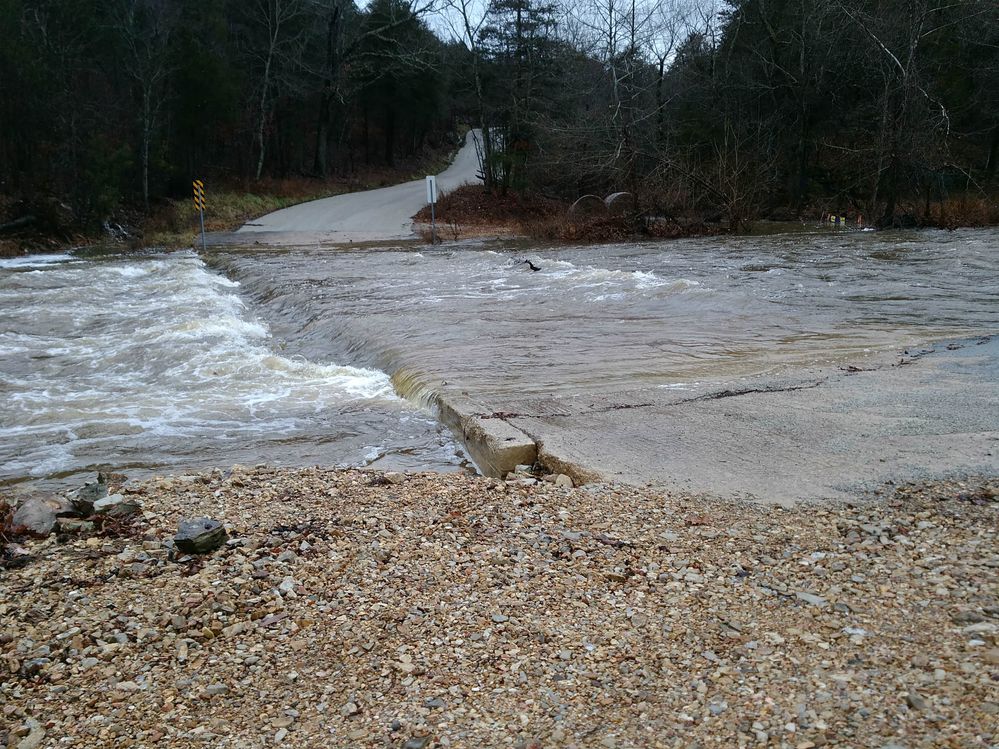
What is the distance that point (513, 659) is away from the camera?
3.27 m

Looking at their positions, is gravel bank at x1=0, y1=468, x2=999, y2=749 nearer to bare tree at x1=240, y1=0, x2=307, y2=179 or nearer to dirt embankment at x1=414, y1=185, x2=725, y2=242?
dirt embankment at x1=414, y1=185, x2=725, y2=242

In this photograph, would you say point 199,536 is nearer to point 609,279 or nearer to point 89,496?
point 89,496

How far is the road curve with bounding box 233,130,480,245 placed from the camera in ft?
104

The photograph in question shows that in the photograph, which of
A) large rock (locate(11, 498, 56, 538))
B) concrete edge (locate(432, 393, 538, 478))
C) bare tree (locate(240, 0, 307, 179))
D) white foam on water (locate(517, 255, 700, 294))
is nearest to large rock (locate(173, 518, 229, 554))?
large rock (locate(11, 498, 56, 538))

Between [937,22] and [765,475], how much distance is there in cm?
3477

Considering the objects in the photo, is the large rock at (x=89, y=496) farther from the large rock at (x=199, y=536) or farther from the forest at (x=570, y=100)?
the forest at (x=570, y=100)

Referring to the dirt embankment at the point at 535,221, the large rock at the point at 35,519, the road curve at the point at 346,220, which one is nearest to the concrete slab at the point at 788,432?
the large rock at the point at 35,519

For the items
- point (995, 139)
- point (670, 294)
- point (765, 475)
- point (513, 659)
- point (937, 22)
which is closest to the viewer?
point (513, 659)

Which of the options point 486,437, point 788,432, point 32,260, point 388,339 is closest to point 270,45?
point 32,260

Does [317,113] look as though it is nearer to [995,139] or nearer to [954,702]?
[995,139]

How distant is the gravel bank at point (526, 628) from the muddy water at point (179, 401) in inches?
86.9

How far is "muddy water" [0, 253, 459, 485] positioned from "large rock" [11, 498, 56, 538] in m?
1.56

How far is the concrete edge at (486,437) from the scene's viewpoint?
19.0 ft

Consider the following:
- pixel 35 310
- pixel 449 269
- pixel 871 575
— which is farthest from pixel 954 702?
pixel 449 269
